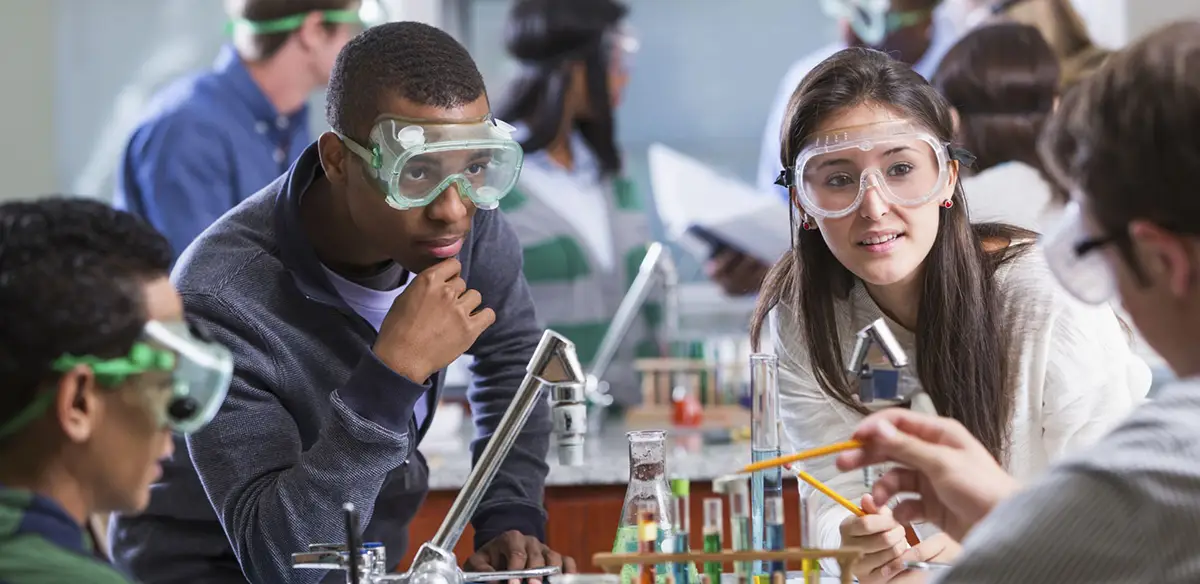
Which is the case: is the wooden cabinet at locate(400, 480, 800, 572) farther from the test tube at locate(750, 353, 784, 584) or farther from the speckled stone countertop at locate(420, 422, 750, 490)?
the test tube at locate(750, 353, 784, 584)

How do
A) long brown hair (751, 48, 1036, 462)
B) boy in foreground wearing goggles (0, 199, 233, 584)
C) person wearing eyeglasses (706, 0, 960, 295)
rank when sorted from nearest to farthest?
boy in foreground wearing goggles (0, 199, 233, 584) < long brown hair (751, 48, 1036, 462) < person wearing eyeglasses (706, 0, 960, 295)

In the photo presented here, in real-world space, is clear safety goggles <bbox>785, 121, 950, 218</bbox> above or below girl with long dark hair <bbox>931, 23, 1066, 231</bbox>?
below

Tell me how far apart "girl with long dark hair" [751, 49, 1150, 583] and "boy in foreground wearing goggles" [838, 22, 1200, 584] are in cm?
67

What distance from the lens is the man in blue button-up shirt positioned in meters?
3.46

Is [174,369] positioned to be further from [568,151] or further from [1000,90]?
[568,151]

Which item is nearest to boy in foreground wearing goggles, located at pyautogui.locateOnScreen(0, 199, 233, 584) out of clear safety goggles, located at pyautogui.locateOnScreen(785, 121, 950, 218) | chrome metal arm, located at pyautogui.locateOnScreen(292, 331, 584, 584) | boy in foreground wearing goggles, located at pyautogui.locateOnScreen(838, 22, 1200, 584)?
chrome metal arm, located at pyautogui.locateOnScreen(292, 331, 584, 584)

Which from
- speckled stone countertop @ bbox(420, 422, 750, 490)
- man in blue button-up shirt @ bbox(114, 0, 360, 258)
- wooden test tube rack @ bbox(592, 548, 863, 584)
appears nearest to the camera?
wooden test tube rack @ bbox(592, 548, 863, 584)

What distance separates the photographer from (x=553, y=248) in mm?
3979

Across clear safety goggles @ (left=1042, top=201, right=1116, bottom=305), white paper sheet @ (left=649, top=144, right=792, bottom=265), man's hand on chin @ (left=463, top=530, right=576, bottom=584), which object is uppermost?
white paper sheet @ (left=649, top=144, right=792, bottom=265)

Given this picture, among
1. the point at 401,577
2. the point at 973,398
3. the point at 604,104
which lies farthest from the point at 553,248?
the point at 401,577

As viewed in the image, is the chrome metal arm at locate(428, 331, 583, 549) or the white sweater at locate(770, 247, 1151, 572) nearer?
the chrome metal arm at locate(428, 331, 583, 549)

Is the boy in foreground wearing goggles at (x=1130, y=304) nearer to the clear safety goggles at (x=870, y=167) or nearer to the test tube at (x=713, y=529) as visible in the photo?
the test tube at (x=713, y=529)

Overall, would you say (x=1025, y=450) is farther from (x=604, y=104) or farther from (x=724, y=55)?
(x=724, y=55)

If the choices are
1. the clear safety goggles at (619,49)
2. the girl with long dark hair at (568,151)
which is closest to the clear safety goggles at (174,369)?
the girl with long dark hair at (568,151)
